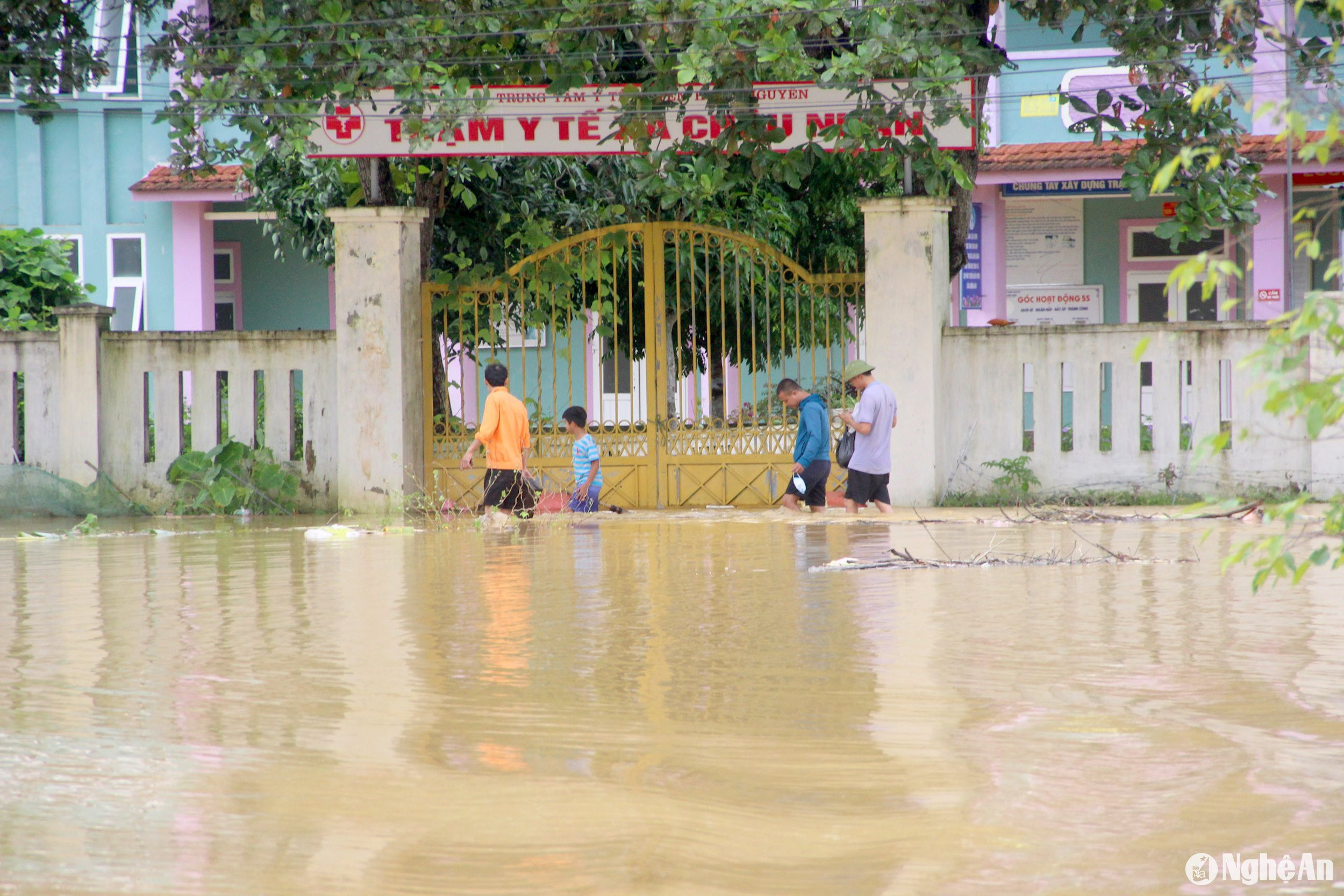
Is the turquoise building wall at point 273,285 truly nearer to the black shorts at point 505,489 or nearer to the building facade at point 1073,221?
the building facade at point 1073,221

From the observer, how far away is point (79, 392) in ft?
46.8

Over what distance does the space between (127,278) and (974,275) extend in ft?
43.0

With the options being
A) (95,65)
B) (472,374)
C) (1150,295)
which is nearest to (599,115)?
(95,65)

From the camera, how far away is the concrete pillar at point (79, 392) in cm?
1427

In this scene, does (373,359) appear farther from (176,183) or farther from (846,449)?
(176,183)

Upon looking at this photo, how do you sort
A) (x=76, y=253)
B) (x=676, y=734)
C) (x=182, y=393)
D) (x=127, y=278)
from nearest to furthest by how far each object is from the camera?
(x=676, y=734), (x=182, y=393), (x=76, y=253), (x=127, y=278)

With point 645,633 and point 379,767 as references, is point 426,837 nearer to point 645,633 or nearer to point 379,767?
point 379,767

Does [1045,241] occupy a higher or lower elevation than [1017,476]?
higher

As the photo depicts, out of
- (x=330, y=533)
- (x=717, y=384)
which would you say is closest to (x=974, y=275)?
(x=717, y=384)

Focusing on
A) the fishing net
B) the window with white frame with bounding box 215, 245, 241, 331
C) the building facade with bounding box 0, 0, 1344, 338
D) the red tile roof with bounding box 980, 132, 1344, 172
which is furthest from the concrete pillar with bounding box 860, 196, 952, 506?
the window with white frame with bounding box 215, 245, 241, 331

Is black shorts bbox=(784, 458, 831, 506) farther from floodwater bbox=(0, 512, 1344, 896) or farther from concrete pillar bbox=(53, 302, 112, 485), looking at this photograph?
concrete pillar bbox=(53, 302, 112, 485)

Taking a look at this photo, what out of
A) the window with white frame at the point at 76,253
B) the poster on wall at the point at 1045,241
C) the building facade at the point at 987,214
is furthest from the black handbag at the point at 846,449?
the window with white frame at the point at 76,253

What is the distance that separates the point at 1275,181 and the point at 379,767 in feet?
62.0

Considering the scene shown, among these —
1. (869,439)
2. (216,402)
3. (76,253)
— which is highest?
(76,253)
